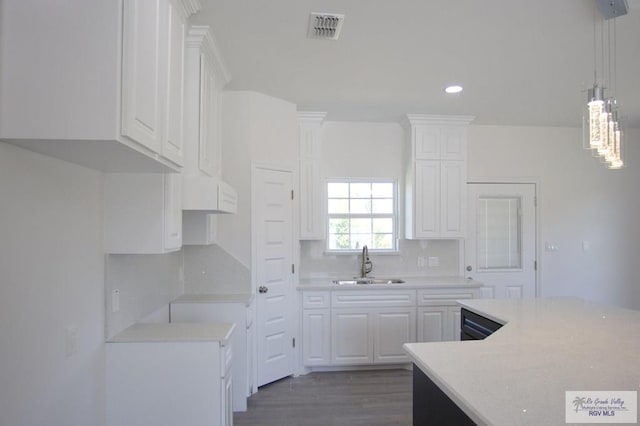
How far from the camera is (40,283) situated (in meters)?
1.47

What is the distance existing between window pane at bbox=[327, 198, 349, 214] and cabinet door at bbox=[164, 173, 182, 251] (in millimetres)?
2483

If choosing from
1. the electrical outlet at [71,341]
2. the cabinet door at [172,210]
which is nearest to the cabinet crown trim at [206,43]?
the cabinet door at [172,210]

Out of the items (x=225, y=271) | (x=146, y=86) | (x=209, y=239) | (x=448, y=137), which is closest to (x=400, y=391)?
(x=225, y=271)

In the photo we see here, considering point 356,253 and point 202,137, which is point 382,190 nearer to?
point 356,253

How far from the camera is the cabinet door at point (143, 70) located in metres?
1.28

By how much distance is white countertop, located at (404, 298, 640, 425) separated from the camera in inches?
50.9

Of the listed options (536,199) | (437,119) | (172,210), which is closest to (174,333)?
(172,210)

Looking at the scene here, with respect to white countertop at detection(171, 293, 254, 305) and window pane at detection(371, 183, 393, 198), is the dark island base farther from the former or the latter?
window pane at detection(371, 183, 393, 198)

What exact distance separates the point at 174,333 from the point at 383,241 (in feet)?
9.27

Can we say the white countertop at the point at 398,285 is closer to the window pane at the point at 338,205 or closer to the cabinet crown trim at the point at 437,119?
the window pane at the point at 338,205

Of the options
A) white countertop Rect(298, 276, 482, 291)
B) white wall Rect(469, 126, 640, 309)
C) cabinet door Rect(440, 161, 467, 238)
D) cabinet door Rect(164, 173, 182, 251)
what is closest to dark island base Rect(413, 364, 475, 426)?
cabinet door Rect(164, 173, 182, 251)

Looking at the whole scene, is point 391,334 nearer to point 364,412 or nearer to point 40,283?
point 364,412

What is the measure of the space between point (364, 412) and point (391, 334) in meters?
0.98

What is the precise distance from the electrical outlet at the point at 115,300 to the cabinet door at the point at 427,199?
2988 millimetres
